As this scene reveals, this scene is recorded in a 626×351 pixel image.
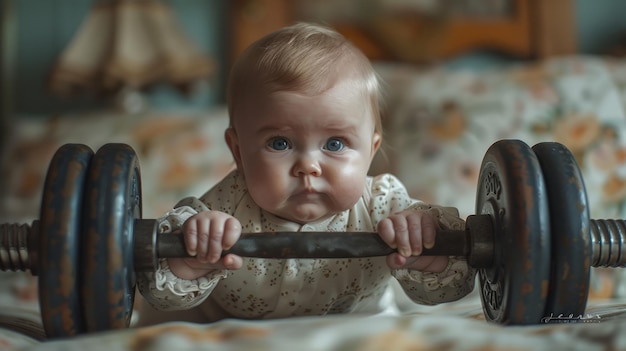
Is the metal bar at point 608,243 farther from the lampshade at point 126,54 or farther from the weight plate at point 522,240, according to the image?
the lampshade at point 126,54

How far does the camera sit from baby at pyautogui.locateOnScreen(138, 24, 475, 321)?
0.79m

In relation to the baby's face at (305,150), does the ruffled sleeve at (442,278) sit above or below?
below

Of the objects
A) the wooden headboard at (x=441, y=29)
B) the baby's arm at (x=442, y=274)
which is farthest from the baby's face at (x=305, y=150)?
the wooden headboard at (x=441, y=29)

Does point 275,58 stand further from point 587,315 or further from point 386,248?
point 587,315

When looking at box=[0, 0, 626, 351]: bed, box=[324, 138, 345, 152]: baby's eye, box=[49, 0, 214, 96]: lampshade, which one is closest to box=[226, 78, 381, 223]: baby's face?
box=[324, 138, 345, 152]: baby's eye

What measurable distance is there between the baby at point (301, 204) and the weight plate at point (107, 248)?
0.28ft

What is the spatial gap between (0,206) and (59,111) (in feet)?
2.15

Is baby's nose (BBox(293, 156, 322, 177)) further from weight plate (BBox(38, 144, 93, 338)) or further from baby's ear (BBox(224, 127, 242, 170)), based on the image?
weight plate (BBox(38, 144, 93, 338))

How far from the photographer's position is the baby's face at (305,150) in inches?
33.5

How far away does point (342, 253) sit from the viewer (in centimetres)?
74

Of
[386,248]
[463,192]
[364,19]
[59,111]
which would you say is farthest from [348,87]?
[59,111]

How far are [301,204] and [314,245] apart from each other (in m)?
0.15

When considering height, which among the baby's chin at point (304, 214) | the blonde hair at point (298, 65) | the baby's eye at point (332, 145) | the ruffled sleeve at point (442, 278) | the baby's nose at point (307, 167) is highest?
the blonde hair at point (298, 65)

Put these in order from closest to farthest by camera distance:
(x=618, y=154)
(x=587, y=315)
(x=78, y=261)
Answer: (x=78, y=261)
(x=587, y=315)
(x=618, y=154)
